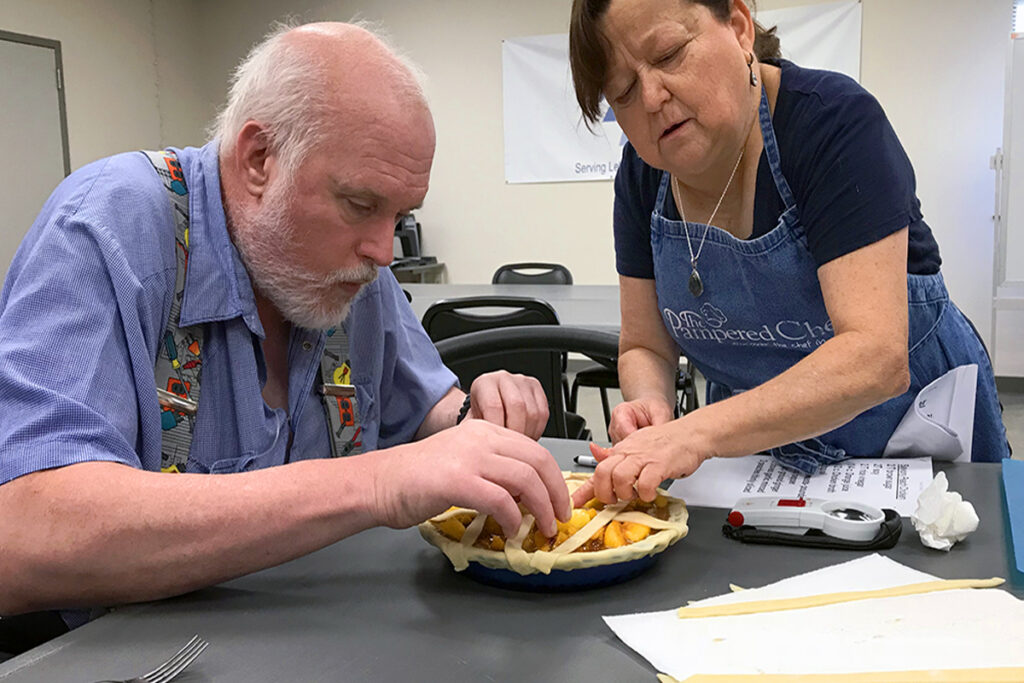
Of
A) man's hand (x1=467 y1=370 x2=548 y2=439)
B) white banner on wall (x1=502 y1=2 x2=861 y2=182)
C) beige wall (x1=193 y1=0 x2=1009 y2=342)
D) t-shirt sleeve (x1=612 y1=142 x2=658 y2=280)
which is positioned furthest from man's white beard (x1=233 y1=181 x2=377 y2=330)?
white banner on wall (x1=502 y1=2 x2=861 y2=182)

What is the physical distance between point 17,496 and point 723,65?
103 cm

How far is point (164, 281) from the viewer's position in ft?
3.58

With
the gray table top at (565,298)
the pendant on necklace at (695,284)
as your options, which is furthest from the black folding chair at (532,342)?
the gray table top at (565,298)


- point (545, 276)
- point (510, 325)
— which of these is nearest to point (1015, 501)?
point (510, 325)

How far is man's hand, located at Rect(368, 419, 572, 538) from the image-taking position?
87 centimetres

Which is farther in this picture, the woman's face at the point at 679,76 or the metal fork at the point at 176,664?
the woman's face at the point at 679,76

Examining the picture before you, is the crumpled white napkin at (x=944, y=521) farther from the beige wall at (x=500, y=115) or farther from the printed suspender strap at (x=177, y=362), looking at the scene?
the beige wall at (x=500, y=115)

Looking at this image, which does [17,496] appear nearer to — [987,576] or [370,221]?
[370,221]

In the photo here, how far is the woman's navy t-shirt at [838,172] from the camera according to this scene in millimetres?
1164

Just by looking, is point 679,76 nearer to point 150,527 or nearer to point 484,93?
point 150,527

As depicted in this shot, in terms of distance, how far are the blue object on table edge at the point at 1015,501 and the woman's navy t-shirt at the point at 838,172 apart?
0.35m

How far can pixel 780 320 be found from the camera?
1.36 metres

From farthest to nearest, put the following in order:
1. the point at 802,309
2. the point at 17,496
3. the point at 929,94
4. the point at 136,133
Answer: the point at 136,133 → the point at 929,94 → the point at 802,309 → the point at 17,496

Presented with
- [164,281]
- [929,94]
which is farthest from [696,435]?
[929,94]
